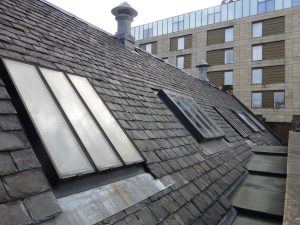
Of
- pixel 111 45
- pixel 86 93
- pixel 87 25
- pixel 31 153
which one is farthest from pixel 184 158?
pixel 87 25

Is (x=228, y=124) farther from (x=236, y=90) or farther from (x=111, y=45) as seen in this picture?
(x=236, y=90)

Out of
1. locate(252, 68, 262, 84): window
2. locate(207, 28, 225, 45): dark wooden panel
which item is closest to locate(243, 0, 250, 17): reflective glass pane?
locate(207, 28, 225, 45): dark wooden panel

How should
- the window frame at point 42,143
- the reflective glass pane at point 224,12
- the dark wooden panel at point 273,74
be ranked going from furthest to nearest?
the reflective glass pane at point 224,12, the dark wooden panel at point 273,74, the window frame at point 42,143

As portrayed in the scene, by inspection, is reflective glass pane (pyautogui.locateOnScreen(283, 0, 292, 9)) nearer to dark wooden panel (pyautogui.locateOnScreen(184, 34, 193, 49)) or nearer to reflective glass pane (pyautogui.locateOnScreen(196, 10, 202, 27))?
reflective glass pane (pyautogui.locateOnScreen(196, 10, 202, 27))

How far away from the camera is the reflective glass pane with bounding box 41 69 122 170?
9.55 ft

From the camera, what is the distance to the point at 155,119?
17.0ft

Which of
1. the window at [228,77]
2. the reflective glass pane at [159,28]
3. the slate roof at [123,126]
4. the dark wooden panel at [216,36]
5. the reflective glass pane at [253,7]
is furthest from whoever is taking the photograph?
the reflective glass pane at [159,28]

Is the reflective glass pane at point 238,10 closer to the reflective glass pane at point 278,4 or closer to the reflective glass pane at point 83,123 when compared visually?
the reflective glass pane at point 278,4

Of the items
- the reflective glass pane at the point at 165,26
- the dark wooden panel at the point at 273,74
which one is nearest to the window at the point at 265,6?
the dark wooden panel at the point at 273,74

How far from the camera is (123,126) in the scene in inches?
156

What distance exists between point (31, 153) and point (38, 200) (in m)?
0.43

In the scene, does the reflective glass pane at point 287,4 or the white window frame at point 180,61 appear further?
the white window frame at point 180,61

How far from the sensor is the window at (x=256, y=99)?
34656mm

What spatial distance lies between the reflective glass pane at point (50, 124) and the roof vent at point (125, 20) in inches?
241
